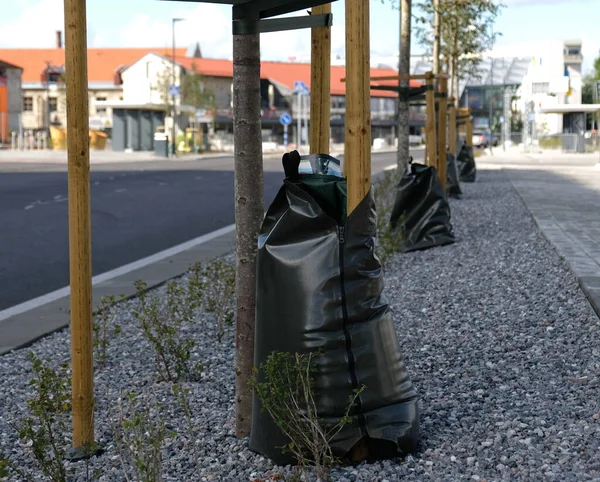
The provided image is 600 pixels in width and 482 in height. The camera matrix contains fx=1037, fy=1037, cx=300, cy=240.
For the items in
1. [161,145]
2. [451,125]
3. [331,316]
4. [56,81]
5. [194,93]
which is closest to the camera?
[331,316]

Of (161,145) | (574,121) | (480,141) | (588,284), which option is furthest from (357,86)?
(480,141)

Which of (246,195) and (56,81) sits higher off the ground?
(56,81)

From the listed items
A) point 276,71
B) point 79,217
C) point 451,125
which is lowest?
point 79,217

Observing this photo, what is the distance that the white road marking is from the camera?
8.18 m

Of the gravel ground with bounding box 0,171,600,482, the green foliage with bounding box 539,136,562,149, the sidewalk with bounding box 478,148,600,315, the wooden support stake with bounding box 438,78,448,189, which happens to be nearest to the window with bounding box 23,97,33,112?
the green foliage with bounding box 539,136,562,149

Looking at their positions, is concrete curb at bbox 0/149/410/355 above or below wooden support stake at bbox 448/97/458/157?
below

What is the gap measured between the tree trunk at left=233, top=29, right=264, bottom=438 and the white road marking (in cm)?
387

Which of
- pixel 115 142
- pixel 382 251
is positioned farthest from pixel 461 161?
pixel 115 142

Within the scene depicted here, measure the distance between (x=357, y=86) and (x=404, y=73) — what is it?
474 inches

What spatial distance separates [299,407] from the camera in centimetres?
385

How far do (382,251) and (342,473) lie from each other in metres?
6.01

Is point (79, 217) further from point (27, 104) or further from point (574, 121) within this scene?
point (27, 104)

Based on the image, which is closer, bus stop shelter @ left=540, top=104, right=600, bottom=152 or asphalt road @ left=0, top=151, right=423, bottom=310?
asphalt road @ left=0, top=151, right=423, bottom=310

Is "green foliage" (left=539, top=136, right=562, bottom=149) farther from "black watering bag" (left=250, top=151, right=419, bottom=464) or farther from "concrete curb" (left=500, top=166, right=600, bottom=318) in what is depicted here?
"black watering bag" (left=250, top=151, right=419, bottom=464)
